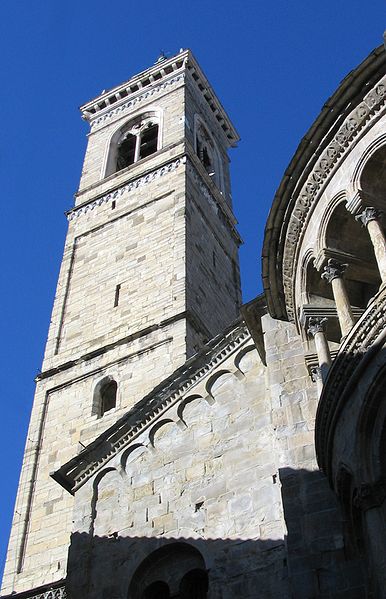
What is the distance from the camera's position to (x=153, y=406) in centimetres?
1302

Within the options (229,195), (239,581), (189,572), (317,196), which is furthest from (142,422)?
(229,195)

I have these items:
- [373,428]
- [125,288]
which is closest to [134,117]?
[125,288]

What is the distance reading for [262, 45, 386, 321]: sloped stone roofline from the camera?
1012cm

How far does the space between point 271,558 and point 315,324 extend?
2.94 metres

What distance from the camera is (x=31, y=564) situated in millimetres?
17266

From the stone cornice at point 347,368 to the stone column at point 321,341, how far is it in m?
0.66

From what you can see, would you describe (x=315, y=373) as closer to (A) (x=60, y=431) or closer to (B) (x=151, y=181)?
(A) (x=60, y=431)

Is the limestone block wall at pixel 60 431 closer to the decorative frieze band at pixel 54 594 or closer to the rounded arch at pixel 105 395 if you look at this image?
the rounded arch at pixel 105 395

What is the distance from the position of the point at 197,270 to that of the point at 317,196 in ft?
40.3

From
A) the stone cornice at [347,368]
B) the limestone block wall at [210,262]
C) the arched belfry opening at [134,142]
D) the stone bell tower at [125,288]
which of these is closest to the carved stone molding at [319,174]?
the stone cornice at [347,368]

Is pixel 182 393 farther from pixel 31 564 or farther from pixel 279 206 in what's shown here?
pixel 31 564

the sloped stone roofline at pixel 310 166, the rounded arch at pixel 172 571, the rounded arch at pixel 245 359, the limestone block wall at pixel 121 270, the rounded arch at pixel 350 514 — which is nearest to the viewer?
the rounded arch at pixel 350 514

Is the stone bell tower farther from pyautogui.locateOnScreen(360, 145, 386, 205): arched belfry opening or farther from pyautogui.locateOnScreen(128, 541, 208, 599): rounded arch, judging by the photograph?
pyautogui.locateOnScreen(360, 145, 386, 205): arched belfry opening

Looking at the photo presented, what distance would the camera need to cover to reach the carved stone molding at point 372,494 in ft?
26.0
